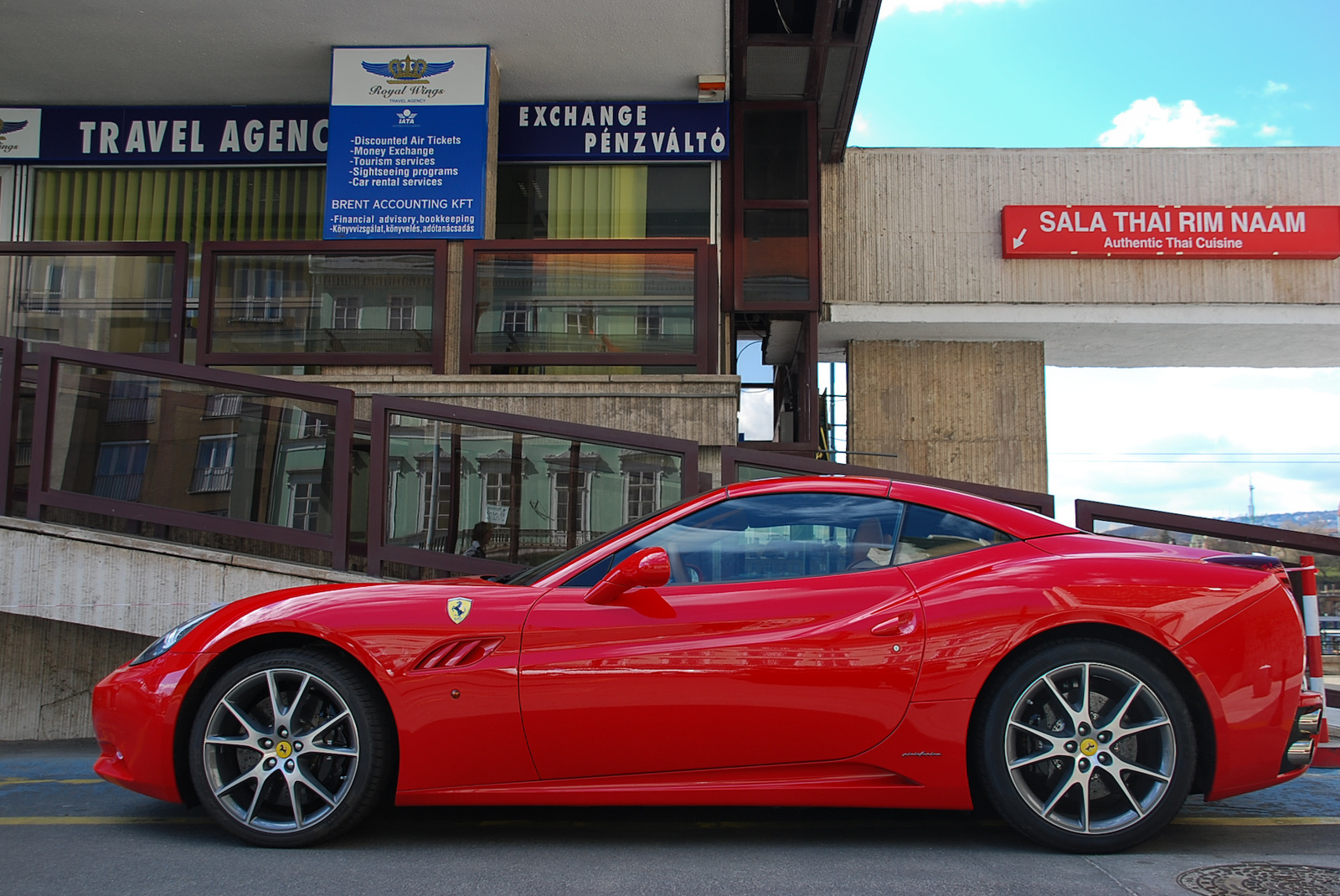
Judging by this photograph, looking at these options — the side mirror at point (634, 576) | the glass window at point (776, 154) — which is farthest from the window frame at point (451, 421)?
the glass window at point (776, 154)

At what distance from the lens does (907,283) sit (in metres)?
12.8

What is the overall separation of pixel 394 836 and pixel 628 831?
834mm

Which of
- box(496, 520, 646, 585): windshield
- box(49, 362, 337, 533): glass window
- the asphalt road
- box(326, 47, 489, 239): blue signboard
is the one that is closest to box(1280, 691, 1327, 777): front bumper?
the asphalt road

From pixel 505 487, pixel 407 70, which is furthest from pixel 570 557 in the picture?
pixel 407 70

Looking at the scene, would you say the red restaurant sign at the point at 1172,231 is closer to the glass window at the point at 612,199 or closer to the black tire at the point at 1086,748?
the glass window at the point at 612,199

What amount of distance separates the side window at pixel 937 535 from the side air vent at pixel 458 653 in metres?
1.43

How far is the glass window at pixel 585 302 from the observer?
318 inches

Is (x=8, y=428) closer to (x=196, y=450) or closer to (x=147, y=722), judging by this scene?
(x=196, y=450)

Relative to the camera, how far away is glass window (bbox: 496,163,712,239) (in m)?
10.5

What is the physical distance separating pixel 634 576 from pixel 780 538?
0.58 metres

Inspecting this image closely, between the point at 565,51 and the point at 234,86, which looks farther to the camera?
the point at 234,86

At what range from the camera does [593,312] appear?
8164 millimetres

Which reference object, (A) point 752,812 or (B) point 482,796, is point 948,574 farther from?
(B) point 482,796

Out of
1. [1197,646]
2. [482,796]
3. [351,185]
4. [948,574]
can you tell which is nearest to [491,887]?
[482,796]
